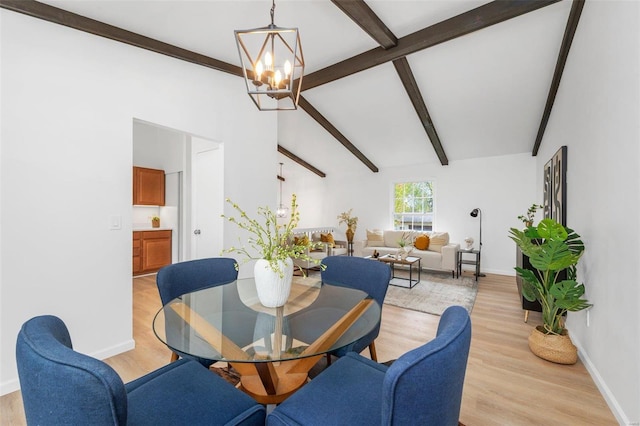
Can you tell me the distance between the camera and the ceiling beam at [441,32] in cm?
257

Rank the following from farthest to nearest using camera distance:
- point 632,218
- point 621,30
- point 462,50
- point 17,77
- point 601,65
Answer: point 462,50, point 601,65, point 17,77, point 621,30, point 632,218

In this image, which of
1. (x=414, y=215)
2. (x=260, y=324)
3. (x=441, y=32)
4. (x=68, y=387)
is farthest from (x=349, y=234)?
(x=68, y=387)

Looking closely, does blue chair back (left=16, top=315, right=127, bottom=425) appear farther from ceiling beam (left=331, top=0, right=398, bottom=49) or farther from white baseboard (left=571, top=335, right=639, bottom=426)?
ceiling beam (left=331, top=0, right=398, bottom=49)

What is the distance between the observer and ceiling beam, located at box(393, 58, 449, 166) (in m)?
3.64

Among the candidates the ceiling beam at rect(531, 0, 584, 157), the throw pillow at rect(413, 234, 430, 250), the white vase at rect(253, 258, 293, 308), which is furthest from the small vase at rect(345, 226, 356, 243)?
the white vase at rect(253, 258, 293, 308)

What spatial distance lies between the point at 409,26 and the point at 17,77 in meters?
3.48

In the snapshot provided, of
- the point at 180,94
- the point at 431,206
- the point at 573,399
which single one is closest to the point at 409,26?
the point at 180,94

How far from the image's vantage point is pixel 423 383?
28.2 inches

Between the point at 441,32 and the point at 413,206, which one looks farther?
the point at 413,206

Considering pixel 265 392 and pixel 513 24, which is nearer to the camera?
pixel 265 392

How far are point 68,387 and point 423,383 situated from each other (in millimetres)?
866

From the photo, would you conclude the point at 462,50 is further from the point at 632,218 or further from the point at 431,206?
the point at 431,206

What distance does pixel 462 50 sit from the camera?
3.32m

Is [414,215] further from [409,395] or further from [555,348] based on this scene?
[409,395]
